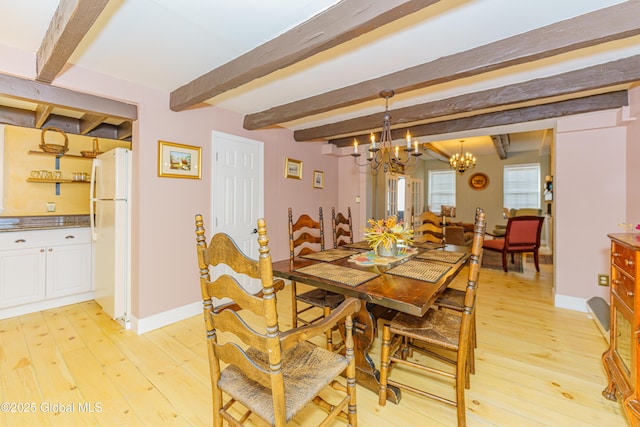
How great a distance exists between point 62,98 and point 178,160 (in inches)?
37.9

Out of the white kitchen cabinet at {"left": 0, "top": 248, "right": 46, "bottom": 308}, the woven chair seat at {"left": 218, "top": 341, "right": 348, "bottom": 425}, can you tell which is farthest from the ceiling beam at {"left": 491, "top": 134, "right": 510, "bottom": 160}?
the white kitchen cabinet at {"left": 0, "top": 248, "right": 46, "bottom": 308}

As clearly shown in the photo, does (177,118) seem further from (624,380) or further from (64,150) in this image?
(624,380)

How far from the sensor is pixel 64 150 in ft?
11.4

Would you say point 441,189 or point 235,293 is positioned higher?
point 441,189

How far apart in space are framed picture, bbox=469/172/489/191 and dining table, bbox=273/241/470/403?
22.0ft

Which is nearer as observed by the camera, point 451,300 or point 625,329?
point 625,329

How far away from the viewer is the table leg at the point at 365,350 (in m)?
1.78

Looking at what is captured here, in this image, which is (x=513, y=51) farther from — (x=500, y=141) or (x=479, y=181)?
(x=479, y=181)

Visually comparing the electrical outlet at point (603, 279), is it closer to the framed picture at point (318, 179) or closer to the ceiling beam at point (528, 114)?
the ceiling beam at point (528, 114)

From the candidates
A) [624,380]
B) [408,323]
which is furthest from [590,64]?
[408,323]

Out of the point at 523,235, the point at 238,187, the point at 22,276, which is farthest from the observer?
the point at 523,235

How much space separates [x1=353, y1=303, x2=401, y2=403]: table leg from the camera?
1.78m

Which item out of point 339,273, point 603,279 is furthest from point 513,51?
point 603,279

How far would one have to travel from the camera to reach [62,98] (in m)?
2.30
